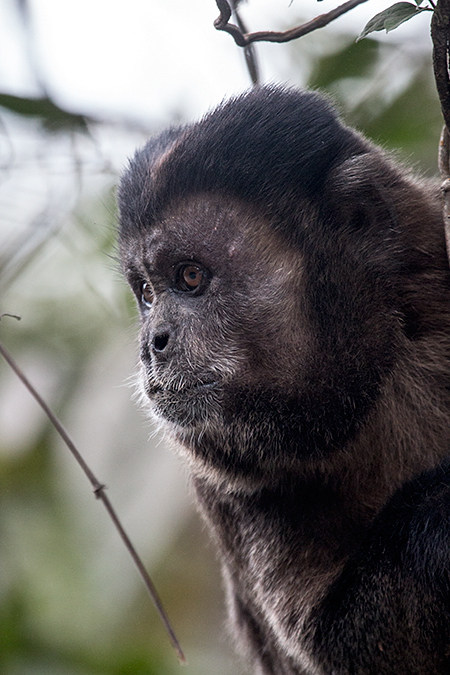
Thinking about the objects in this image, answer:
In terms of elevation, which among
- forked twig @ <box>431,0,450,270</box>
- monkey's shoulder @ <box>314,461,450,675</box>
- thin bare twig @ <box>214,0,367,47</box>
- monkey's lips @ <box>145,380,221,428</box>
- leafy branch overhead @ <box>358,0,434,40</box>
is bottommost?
monkey's shoulder @ <box>314,461,450,675</box>

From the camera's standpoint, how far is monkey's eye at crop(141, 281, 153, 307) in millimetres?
3988

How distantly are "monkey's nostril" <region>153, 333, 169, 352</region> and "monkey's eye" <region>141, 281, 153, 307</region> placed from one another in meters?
0.41

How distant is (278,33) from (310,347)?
1.36 meters

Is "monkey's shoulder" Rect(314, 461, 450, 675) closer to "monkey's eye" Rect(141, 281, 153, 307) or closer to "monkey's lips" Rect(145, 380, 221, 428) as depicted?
"monkey's lips" Rect(145, 380, 221, 428)

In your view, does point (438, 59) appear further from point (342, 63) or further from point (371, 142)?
point (342, 63)

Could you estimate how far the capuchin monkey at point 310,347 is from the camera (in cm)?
343

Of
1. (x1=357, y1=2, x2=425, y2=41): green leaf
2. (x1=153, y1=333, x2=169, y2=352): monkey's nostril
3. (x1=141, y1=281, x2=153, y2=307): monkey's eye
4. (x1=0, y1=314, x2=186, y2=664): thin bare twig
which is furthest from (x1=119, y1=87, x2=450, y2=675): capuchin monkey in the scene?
(x1=357, y1=2, x2=425, y2=41): green leaf

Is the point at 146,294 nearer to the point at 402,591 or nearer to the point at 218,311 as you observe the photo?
the point at 218,311

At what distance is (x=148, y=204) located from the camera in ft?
12.5

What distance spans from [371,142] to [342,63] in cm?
102

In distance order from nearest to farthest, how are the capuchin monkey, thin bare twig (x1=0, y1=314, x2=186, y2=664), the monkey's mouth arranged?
the capuchin monkey → the monkey's mouth → thin bare twig (x1=0, y1=314, x2=186, y2=664)

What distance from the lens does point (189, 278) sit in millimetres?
3621

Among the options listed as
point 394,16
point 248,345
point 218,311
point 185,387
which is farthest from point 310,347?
point 394,16

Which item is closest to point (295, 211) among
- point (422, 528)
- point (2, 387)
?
point (422, 528)
